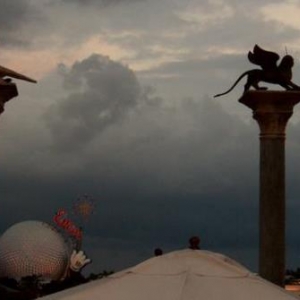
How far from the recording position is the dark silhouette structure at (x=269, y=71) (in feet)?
85.6

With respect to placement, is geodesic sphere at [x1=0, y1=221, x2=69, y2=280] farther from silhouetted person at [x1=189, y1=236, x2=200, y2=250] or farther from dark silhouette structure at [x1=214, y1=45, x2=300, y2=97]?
silhouetted person at [x1=189, y1=236, x2=200, y2=250]

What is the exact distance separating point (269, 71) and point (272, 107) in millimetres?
1240

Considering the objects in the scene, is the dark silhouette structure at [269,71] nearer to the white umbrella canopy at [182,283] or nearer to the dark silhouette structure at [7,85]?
the dark silhouette structure at [7,85]

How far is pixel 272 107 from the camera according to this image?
83.8 ft

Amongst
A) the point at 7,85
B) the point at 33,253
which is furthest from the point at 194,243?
the point at 33,253

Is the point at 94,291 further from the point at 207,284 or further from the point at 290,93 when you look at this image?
the point at 290,93

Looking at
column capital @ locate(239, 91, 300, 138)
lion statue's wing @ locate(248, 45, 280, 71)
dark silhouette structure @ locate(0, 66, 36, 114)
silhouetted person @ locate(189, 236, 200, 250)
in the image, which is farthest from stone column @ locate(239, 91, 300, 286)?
silhouetted person @ locate(189, 236, 200, 250)

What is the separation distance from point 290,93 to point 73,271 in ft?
50.7

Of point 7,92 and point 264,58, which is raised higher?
point 264,58

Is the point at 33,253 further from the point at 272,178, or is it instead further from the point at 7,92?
the point at 7,92

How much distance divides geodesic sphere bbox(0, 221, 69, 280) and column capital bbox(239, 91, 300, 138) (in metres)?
16.5

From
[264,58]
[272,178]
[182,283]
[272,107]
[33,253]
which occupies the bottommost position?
[33,253]

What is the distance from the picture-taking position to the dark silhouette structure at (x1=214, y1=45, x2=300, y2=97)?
85.6ft

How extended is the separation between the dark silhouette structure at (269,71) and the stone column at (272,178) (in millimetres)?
498
